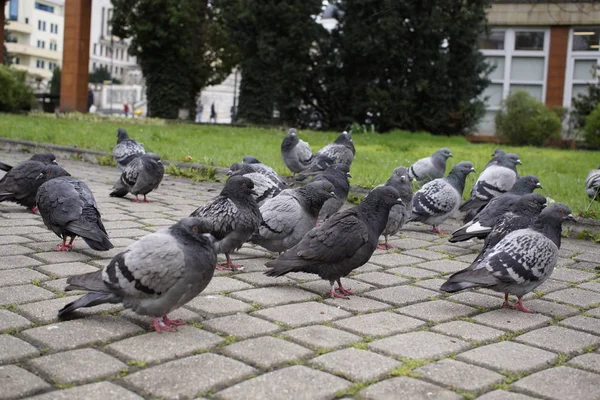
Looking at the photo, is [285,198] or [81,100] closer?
[285,198]

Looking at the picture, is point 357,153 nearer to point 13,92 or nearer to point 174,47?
point 13,92

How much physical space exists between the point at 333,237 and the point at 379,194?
1.82ft

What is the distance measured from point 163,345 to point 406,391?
1213 millimetres

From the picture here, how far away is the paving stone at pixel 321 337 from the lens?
12.0ft

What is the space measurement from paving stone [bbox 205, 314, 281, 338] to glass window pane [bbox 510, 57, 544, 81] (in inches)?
1008

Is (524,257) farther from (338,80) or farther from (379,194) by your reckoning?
(338,80)

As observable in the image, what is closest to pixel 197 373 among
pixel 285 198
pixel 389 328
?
pixel 389 328

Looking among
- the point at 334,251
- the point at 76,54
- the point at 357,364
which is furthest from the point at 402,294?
the point at 76,54

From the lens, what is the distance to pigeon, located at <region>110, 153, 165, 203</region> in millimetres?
8164

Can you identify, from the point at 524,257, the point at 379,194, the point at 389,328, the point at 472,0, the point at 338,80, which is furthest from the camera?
the point at 338,80

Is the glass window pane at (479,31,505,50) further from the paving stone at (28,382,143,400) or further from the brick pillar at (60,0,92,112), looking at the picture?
the paving stone at (28,382,143,400)

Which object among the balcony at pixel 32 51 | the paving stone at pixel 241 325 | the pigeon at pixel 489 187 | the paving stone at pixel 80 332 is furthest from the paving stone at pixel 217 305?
the balcony at pixel 32 51

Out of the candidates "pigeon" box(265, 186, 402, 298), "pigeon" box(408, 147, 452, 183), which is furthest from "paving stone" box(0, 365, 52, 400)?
"pigeon" box(408, 147, 452, 183)

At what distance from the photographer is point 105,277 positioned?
3.76m
